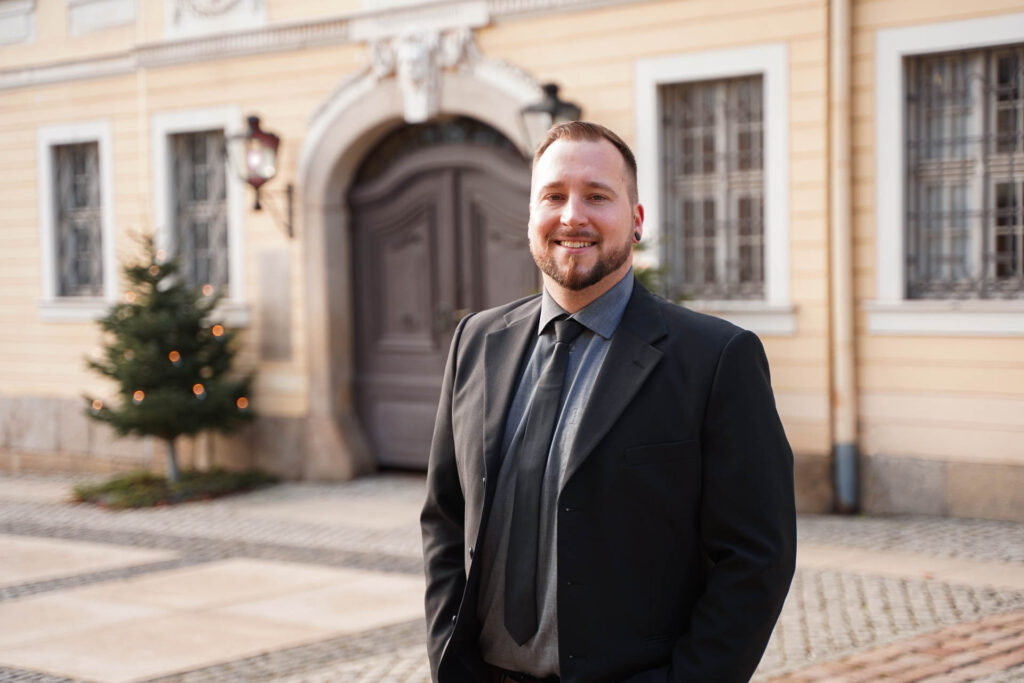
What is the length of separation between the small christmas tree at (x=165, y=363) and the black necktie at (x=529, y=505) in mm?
8758

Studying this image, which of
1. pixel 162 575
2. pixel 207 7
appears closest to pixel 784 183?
pixel 162 575

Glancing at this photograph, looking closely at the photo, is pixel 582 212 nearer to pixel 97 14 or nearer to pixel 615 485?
pixel 615 485

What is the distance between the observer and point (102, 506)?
11234mm

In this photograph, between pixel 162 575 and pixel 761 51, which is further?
pixel 761 51

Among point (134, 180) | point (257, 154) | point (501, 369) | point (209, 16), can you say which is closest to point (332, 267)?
point (257, 154)

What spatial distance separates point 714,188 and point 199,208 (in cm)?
525

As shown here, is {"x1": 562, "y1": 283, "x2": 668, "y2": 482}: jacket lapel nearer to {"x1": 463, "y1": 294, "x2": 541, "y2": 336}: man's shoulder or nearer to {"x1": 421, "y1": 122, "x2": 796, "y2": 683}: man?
{"x1": 421, "y1": 122, "x2": 796, "y2": 683}: man

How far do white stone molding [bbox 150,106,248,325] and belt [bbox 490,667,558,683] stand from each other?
9501 millimetres

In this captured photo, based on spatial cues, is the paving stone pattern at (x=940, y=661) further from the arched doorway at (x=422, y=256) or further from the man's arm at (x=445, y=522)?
the arched doorway at (x=422, y=256)

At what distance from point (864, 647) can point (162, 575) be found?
14.2 feet

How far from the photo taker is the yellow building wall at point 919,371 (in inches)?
336

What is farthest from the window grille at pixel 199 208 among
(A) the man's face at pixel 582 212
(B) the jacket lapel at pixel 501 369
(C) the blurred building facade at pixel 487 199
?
(A) the man's face at pixel 582 212

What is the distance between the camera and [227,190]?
12.3m

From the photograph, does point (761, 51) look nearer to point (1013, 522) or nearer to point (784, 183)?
point (784, 183)
